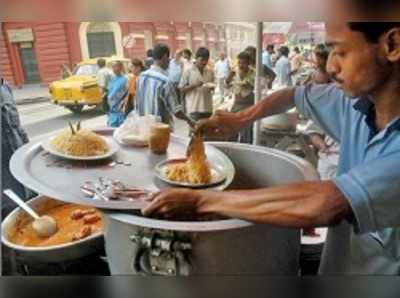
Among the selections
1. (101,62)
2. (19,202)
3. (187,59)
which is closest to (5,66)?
(101,62)

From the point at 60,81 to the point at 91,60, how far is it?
0.30ft

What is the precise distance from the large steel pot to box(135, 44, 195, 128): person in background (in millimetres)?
143

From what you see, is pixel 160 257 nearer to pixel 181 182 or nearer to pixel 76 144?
pixel 181 182

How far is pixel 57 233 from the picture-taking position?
0.91 meters

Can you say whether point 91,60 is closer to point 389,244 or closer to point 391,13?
point 391,13

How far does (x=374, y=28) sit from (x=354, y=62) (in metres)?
0.07

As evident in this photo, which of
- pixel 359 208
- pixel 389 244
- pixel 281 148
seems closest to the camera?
pixel 359 208

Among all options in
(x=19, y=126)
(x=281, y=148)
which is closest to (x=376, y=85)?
(x=281, y=148)

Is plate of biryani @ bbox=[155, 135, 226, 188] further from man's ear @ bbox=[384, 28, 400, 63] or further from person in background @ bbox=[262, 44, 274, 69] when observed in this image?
man's ear @ bbox=[384, 28, 400, 63]

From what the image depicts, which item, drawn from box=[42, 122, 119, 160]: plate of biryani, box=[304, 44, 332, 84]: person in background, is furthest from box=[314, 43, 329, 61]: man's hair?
box=[42, 122, 119, 160]: plate of biryani

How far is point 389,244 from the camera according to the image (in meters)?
0.81

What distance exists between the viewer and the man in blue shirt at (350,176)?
0.72 metres

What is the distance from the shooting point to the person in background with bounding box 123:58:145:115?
899mm

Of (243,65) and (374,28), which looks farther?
(243,65)
